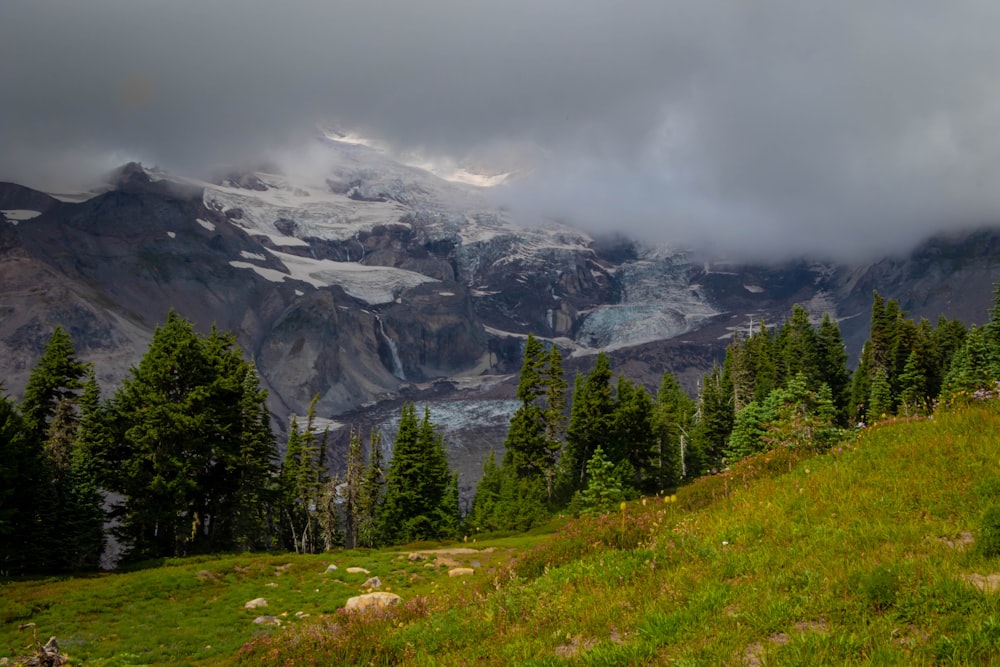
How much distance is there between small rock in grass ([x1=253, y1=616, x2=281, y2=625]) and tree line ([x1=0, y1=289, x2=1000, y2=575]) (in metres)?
15.4

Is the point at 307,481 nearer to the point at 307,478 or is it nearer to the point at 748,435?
the point at 307,478

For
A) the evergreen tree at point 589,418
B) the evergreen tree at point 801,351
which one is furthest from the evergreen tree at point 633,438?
the evergreen tree at point 801,351

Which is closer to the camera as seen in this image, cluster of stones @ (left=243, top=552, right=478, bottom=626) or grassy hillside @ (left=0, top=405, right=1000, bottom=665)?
grassy hillside @ (left=0, top=405, right=1000, bottom=665)

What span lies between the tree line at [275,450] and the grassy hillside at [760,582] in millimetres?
3305

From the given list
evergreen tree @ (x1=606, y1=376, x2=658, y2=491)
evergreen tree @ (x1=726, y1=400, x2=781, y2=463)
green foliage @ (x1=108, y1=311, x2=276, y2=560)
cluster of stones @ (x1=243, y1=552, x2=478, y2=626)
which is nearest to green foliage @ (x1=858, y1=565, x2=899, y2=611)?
cluster of stones @ (x1=243, y1=552, x2=478, y2=626)

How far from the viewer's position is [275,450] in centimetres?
5131

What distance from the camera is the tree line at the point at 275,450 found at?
3262 centimetres

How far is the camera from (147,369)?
36.5 m

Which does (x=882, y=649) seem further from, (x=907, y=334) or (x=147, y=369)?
(x=907, y=334)

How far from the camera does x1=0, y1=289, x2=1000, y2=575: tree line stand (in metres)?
32.6

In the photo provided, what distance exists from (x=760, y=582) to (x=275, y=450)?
5062 cm

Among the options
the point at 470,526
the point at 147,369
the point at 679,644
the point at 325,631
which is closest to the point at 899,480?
the point at 679,644

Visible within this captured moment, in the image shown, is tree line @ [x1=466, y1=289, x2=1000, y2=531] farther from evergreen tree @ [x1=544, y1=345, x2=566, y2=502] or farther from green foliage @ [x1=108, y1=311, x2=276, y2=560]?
green foliage @ [x1=108, y1=311, x2=276, y2=560]

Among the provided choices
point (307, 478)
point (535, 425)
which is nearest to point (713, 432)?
point (535, 425)
